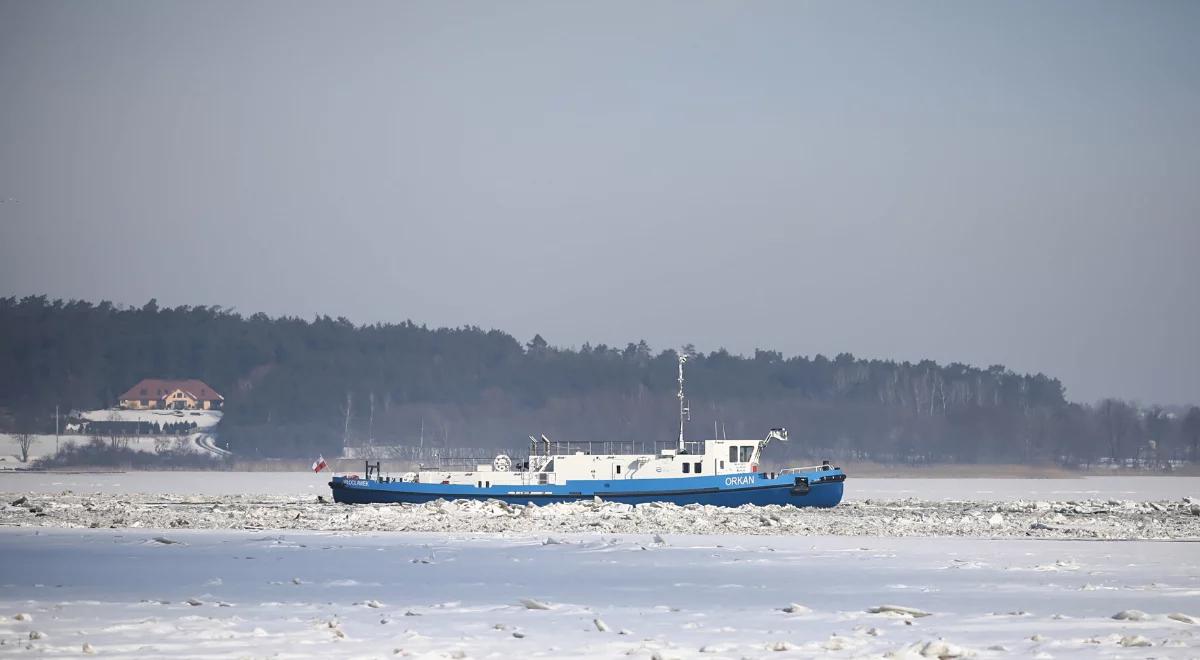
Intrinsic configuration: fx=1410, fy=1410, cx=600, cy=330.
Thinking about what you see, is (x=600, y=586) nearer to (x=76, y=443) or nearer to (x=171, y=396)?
(x=76, y=443)

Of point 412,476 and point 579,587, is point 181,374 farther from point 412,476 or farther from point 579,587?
point 579,587

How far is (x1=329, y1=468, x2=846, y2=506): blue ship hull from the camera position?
174ft

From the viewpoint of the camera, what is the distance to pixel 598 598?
2394 centimetres

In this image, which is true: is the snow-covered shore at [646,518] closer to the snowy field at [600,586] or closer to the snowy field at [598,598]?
the snowy field at [600,586]

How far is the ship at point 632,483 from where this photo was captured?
53062mm

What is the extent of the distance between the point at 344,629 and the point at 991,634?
351 inches

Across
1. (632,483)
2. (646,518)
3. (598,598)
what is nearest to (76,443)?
(632,483)

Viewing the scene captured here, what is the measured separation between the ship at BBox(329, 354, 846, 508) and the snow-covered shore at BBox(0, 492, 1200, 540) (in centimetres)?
145

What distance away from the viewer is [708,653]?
58.1ft

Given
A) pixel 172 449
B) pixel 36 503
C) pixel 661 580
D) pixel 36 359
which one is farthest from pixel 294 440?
pixel 661 580

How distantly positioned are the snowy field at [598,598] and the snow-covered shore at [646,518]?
4.17 meters

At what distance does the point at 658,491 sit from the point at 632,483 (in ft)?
3.64

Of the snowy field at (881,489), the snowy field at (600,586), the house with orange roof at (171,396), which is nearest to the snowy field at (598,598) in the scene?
the snowy field at (600,586)

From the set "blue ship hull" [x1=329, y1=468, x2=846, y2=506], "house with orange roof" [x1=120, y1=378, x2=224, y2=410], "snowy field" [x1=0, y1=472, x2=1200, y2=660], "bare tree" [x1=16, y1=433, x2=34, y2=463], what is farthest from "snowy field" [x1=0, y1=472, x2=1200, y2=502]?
"house with orange roof" [x1=120, y1=378, x2=224, y2=410]
